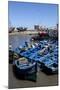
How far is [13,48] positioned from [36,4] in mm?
832

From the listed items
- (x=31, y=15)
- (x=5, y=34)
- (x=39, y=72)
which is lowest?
(x=39, y=72)

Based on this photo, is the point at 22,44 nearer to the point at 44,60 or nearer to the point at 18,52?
the point at 18,52

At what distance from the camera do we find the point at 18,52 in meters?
3.51

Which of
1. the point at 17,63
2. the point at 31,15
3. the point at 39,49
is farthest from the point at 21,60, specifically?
the point at 31,15

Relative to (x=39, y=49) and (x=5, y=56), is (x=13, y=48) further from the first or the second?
(x=39, y=49)

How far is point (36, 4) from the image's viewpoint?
3.55 m

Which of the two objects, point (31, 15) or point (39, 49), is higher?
point (31, 15)

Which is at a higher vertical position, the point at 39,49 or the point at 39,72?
the point at 39,49

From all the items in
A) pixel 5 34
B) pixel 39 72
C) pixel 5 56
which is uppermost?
pixel 5 34

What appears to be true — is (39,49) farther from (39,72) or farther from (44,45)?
(39,72)

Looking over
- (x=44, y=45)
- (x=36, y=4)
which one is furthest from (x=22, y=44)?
(x=36, y=4)

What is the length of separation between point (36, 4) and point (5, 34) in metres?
0.73

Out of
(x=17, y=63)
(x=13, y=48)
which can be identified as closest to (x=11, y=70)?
(x=17, y=63)

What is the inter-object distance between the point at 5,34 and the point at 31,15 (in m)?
0.54
